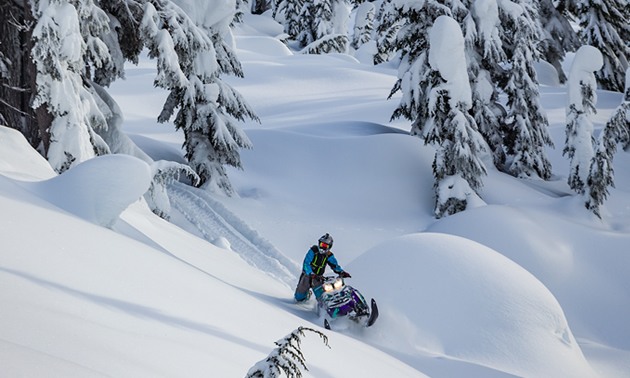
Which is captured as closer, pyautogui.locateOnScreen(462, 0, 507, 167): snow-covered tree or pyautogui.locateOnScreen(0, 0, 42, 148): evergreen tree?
pyautogui.locateOnScreen(0, 0, 42, 148): evergreen tree

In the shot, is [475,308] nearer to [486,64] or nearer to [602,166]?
[602,166]

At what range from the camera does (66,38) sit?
8.52 meters

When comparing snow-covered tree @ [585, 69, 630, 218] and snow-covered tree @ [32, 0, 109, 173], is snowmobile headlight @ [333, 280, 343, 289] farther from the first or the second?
snow-covered tree @ [585, 69, 630, 218]

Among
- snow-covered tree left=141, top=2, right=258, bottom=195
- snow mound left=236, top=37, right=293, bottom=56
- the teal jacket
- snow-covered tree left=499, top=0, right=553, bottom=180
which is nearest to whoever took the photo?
the teal jacket

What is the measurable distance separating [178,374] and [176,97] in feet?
38.1

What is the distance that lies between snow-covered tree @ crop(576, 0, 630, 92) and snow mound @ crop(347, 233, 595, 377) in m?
19.8

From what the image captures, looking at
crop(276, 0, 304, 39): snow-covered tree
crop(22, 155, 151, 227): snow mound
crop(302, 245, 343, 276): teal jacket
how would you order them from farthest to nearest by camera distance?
crop(276, 0, 304, 39): snow-covered tree < crop(302, 245, 343, 276): teal jacket < crop(22, 155, 151, 227): snow mound

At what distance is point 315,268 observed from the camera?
7824mm

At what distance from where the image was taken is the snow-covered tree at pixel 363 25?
4072 centimetres

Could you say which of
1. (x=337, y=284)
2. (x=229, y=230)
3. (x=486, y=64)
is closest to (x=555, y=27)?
(x=486, y=64)

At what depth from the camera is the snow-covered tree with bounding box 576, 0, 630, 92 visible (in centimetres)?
2353

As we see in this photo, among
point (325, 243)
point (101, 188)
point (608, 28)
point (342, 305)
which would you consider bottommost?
point (342, 305)

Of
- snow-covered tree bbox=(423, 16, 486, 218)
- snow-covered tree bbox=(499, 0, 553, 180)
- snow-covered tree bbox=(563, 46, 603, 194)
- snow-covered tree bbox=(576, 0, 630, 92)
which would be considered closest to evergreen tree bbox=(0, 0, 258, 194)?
snow-covered tree bbox=(423, 16, 486, 218)

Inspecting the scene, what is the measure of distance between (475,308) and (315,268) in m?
2.34
